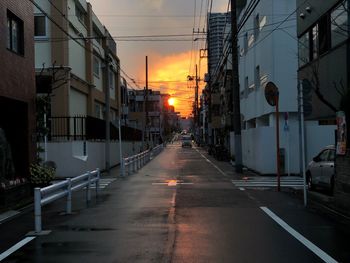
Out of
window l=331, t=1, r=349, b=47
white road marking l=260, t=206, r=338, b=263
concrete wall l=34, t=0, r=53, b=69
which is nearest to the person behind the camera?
white road marking l=260, t=206, r=338, b=263

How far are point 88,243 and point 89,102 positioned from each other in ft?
106

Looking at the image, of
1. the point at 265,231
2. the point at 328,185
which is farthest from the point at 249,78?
the point at 265,231

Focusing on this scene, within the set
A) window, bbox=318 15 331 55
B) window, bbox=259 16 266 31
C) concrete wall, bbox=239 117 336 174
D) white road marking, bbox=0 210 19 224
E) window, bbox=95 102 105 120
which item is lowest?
white road marking, bbox=0 210 19 224

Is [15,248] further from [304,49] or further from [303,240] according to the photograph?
[304,49]

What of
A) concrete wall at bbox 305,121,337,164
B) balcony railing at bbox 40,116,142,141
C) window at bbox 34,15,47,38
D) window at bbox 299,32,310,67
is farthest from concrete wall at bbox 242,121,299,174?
window at bbox 34,15,47,38

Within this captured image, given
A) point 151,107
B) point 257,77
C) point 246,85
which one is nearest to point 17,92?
point 257,77

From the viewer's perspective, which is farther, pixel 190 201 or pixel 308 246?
pixel 190 201

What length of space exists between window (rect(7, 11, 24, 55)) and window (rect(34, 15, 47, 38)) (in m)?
15.9

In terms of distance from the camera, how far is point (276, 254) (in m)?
8.47

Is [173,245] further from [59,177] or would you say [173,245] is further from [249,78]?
[249,78]

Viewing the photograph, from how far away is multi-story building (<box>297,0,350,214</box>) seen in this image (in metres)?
13.9

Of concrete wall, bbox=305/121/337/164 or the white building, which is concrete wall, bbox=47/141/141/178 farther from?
concrete wall, bbox=305/121/337/164

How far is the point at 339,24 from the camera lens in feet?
55.0

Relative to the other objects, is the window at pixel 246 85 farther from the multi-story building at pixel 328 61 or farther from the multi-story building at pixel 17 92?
the multi-story building at pixel 17 92
